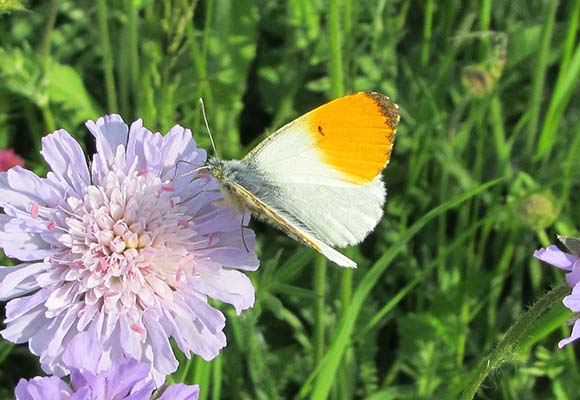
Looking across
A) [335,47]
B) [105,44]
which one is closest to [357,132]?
[335,47]

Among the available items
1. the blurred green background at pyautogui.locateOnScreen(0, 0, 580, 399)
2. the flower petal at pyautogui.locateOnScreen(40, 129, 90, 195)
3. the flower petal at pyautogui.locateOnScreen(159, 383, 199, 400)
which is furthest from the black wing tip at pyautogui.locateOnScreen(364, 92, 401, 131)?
the flower petal at pyautogui.locateOnScreen(159, 383, 199, 400)

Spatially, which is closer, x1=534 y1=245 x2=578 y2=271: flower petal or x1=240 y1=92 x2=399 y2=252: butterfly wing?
x1=534 y1=245 x2=578 y2=271: flower petal

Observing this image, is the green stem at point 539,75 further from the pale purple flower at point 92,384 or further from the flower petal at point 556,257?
the pale purple flower at point 92,384

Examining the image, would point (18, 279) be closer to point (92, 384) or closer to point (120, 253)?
point (120, 253)

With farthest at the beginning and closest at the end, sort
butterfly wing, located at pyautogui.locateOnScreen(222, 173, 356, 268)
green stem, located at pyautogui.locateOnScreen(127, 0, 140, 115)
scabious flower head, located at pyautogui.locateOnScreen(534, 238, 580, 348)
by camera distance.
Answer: green stem, located at pyautogui.locateOnScreen(127, 0, 140, 115) < butterfly wing, located at pyautogui.locateOnScreen(222, 173, 356, 268) < scabious flower head, located at pyautogui.locateOnScreen(534, 238, 580, 348)

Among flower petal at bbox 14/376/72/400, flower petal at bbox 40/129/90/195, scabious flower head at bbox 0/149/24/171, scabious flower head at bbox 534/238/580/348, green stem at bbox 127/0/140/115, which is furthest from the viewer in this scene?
green stem at bbox 127/0/140/115

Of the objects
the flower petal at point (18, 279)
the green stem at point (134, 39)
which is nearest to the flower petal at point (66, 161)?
the flower petal at point (18, 279)

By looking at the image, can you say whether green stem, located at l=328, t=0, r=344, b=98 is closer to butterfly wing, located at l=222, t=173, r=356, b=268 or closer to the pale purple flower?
butterfly wing, located at l=222, t=173, r=356, b=268

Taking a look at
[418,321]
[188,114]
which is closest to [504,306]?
[418,321]
